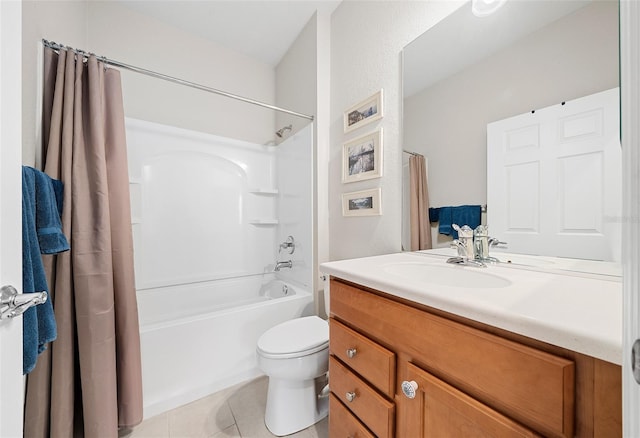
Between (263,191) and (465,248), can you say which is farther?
(263,191)

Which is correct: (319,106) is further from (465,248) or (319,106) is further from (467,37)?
(465,248)

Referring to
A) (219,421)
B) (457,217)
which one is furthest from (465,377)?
(219,421)

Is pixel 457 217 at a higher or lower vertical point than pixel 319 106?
lower

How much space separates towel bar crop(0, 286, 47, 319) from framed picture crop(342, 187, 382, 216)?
4.48 feet

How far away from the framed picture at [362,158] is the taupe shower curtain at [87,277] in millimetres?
1262

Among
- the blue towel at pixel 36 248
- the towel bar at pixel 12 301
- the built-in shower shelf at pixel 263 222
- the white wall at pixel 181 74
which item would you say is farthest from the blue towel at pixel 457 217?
the white wall at pixel 181 74

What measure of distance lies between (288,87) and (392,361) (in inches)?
92.2

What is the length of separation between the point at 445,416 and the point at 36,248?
1.25m

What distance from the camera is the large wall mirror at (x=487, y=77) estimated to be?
2.55 ft

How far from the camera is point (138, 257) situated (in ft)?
6.33

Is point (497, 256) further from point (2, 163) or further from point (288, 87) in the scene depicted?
point (288, 87)

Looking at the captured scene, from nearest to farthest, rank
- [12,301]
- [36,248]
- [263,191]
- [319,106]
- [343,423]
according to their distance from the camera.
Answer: [12,301] < [36,248] < [343,423] < [319,106] < [263,191]

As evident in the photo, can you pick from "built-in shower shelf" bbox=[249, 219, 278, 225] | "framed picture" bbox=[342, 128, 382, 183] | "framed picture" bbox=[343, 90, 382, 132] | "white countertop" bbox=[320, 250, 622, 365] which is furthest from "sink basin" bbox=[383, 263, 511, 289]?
"built-in shower shelf" bbox=[249, 219, 278, 225]

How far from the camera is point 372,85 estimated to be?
1.49m
